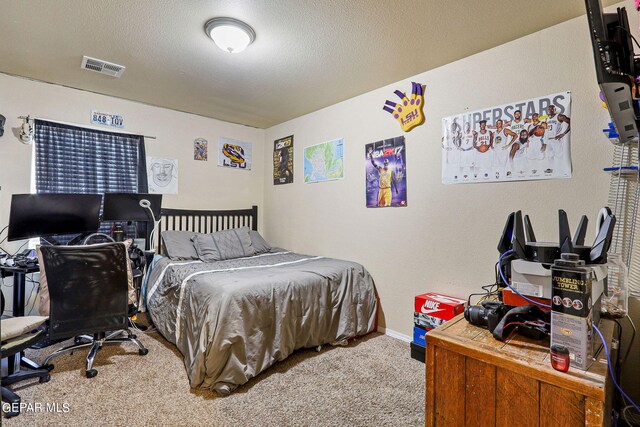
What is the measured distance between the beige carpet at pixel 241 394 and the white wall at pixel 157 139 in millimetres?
1505

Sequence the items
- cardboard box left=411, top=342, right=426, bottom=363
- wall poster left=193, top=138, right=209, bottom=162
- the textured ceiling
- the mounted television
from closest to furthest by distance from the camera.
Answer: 1. the mounted television
2. the textured ceiling
3. cardboard box left=411, top=342, right=426, bottom=363
4. wall poster left=193, top=138, right=209, bottom=162

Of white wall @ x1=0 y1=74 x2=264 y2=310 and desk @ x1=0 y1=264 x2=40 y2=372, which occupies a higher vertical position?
white wall @ x1=0 y1=74 x2=264 y2=310

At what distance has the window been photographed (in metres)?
2.89

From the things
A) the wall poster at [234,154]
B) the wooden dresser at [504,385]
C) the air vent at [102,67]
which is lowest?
the wooden dresser at [504,385]

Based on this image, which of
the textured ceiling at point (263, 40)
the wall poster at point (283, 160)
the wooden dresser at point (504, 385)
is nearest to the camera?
the wooden dresser at point (504, 385)

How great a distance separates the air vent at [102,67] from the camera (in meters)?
2.47

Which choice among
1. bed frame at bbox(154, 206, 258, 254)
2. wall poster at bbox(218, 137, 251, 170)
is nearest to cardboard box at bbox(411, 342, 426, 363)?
bed frame at bbox(154, 206, 258, 254)

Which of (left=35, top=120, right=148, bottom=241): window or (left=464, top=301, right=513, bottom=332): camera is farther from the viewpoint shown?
(left=35, top=120, right=148, bottom=241): window

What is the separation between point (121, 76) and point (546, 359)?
3.47m

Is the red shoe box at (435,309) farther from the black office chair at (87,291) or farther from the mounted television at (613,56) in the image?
the black office chair at (87,291)

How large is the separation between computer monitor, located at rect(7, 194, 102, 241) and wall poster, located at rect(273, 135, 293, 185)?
1.99 m

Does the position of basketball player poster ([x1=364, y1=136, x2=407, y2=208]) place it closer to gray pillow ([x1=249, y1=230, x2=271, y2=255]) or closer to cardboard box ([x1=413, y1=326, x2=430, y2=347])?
cardboard box ([x1=413, y1=326, x2=430, y2=347])

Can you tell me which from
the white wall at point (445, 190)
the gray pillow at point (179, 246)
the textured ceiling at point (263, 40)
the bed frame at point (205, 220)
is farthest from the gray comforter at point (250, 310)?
the textured ceiling at point (263, 40)

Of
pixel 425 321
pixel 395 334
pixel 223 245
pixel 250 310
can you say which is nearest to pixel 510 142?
pixel 425 321
